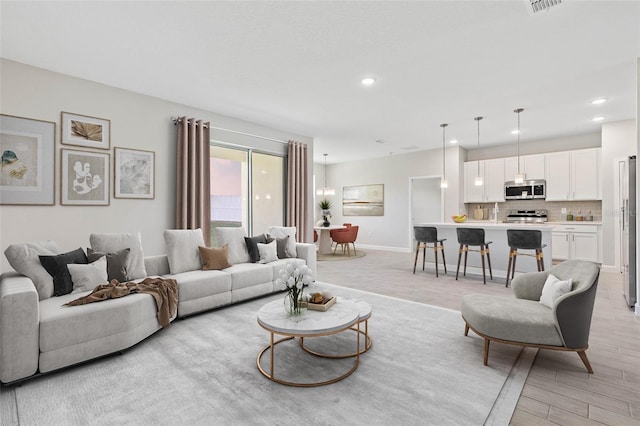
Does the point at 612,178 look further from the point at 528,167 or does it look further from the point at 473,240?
the point at 473,240

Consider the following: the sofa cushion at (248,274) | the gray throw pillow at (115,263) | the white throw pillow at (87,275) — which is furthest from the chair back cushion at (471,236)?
the white throw pillow at (87,275)

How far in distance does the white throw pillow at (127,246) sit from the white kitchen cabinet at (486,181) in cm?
756

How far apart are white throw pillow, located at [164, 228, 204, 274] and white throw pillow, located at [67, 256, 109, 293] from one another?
0.82 m

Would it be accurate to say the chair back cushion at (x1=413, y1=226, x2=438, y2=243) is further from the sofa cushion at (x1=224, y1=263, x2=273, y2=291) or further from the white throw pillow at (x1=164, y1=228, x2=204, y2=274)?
the white throw pillow at (x1=164, y1=228, x2=204, y2=274)

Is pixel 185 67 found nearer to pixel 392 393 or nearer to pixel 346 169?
pixel 392 393

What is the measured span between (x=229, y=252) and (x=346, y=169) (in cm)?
681

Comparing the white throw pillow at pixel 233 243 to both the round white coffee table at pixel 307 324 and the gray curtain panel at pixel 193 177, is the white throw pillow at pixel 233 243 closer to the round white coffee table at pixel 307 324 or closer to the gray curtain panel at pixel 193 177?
the gray curtain panel at pixel 193 177

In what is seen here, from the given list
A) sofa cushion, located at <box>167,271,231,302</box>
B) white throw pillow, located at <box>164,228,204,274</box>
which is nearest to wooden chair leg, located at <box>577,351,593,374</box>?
sofa cushion, located at <box>167,271,231,302</box>

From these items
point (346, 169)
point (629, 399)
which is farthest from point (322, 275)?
point (346, 169)

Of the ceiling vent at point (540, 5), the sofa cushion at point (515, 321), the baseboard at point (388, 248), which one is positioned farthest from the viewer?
the baseboard at point (388, 248)

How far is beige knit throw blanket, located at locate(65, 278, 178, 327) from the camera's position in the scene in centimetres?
268

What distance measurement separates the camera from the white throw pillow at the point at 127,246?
11.0 ft

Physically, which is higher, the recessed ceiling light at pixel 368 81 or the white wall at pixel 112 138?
the recessed ceiling light at pixel 368 81

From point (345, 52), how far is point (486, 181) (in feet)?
20.2
